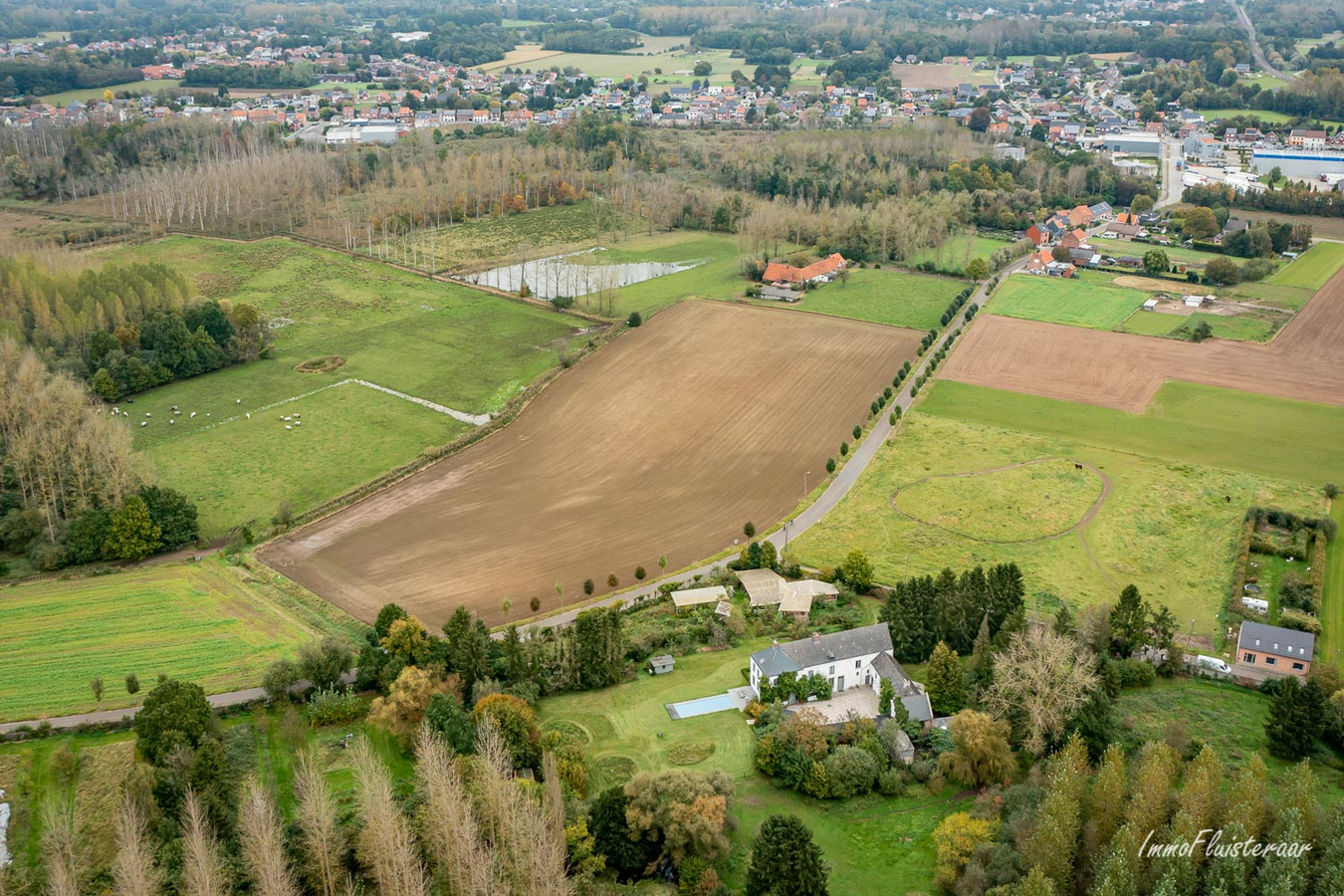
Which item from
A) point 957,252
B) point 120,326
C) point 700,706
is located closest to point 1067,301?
point 957,252

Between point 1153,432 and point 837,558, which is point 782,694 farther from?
point 1153,432

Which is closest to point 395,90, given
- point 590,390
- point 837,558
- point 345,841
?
point 590,390

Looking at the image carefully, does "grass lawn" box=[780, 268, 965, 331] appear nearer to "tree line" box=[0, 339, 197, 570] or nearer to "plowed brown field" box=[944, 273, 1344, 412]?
"plowed brown field" box=[944, 273, 1344, 412]

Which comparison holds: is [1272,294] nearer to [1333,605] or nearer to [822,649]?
[1333,605]

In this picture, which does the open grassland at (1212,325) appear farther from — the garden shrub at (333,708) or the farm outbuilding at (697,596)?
the garden shrub at (333,708)

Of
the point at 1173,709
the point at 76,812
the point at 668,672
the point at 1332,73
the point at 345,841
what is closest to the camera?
the point at 345,841

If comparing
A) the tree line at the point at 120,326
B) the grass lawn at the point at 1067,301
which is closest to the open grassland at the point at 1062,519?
the grass lawn at the point at 1067,301
